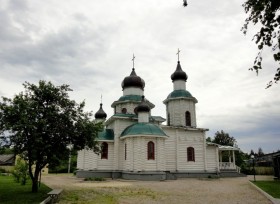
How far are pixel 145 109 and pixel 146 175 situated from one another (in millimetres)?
6822

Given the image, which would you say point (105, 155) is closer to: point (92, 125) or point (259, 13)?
point (92, 125)

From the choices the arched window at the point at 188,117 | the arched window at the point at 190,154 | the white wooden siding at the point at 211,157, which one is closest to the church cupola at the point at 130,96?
the arched window at the point at 188,117

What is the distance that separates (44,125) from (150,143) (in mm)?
14314

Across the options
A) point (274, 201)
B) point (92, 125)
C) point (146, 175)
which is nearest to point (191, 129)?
point (146, 175)

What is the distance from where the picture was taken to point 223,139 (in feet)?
212

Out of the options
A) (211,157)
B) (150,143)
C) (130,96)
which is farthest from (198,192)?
(130,96)

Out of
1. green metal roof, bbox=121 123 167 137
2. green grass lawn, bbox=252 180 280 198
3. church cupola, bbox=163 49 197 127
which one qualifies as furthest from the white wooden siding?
green grass lawn, bbox=252 180 280 198

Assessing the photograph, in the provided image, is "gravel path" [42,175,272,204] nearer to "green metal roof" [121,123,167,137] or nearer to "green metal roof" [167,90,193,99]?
"green metal roof" [121,123,167,137]

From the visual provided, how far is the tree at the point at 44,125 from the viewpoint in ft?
46.8

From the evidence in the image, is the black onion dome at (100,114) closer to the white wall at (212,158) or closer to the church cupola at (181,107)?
the church cupola at (181,107)

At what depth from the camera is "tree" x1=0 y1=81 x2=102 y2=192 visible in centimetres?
1427

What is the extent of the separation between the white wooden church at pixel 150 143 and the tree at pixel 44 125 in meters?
11.0

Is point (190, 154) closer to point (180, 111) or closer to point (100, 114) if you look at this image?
point (180, 111)

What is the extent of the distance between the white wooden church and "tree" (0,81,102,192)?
1104cm
